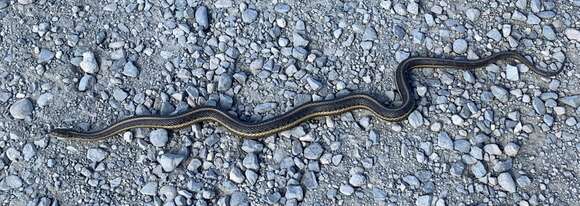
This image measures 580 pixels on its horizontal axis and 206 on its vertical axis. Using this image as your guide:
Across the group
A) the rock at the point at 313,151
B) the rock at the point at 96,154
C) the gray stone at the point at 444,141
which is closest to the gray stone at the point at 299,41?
the rock at the point at 313,151

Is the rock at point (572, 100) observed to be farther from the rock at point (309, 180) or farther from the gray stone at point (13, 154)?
the gray stone at point (13, 154)

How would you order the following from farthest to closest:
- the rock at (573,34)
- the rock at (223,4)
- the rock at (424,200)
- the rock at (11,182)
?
the rock at (223,4) → the rock at (573,34) → the rock at (11,182) → the rock at (424,200)

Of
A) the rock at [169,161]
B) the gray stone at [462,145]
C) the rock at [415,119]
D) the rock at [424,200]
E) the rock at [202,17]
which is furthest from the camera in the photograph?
the rock at [202,17]

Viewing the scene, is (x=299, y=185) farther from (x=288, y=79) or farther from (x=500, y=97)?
(x=500, y=97)

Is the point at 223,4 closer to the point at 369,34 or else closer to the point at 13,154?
the point at 369,34

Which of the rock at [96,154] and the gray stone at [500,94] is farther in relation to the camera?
the gray stone at [500,94]

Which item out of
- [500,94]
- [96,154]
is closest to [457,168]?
[500,94]
